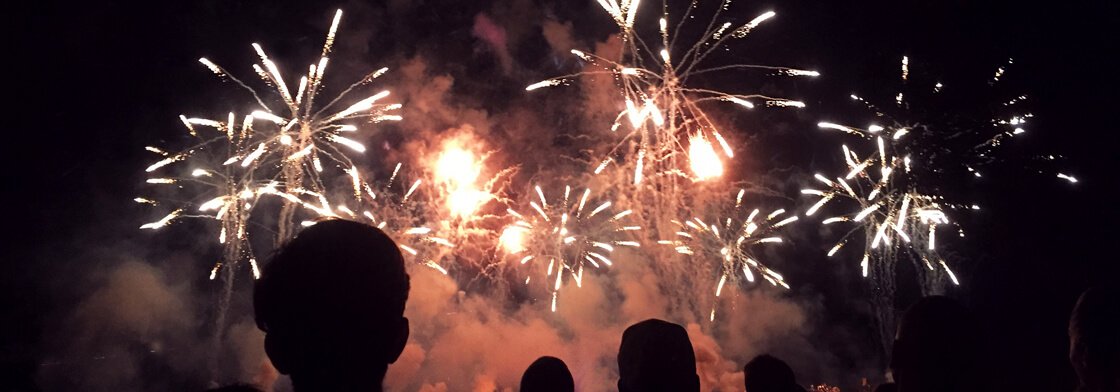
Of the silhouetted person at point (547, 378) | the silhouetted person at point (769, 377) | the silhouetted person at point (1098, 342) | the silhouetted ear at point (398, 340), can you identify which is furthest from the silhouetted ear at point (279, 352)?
the silhouetted person at point (1098, 342)

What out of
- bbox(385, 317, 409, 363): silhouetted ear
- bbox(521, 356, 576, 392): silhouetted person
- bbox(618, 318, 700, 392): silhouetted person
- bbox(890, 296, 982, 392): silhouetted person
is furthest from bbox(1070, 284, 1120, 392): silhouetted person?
bbox(385, 317, 409, 363): silhouetted ear

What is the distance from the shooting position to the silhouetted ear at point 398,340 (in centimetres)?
139

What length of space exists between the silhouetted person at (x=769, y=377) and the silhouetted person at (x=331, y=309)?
2291 mm

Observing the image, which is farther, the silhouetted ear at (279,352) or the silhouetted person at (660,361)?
the silhouetted person at (660,361)

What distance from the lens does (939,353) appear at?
1944mm

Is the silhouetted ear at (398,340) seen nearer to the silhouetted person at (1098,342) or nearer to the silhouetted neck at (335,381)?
the silhouetted neck at (335,381)

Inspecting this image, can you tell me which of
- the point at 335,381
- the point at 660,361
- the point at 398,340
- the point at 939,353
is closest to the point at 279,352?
the point at 335,381

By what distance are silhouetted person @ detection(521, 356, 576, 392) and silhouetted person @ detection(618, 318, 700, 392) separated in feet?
2.29

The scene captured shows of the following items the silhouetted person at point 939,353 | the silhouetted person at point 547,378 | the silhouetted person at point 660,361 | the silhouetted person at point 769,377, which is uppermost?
the silhouetted person at point 939,353

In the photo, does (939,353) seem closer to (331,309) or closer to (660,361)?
(660,361)

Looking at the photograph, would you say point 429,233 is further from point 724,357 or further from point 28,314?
point 28,314

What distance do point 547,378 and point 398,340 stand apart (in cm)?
170

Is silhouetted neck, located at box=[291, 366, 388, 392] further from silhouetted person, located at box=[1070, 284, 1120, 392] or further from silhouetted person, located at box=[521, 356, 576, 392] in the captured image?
silhouetted person, located at box=[1070, 284, 1120, 392]

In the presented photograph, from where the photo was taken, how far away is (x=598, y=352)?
90.2 feet
